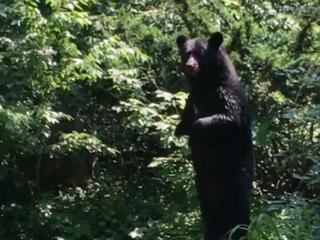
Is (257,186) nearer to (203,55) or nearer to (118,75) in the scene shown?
(118,75)

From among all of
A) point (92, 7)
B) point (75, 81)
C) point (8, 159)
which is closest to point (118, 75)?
point (75, 81)

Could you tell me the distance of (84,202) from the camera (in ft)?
24.2

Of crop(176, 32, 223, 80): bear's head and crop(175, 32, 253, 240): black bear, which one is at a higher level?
crop(176, 32, 223, 80): bear's head

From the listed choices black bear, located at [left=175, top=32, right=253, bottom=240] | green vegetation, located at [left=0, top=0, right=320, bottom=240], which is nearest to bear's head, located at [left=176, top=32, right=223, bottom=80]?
black bear, located at [left=175, top=32, right=253, bottom=240]

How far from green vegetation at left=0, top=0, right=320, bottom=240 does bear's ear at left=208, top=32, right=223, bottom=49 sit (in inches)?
30.6

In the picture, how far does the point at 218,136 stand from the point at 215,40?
65cm

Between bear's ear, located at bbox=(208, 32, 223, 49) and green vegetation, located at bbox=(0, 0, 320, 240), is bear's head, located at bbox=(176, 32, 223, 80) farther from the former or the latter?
green vegetation, located at bbox=(0, 0, 320, 240)

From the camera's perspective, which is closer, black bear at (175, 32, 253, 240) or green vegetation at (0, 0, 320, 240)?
black bear at (175, 32, 253, 240)

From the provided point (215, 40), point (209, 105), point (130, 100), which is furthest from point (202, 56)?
point (130, 100)

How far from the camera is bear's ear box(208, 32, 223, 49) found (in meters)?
5.01

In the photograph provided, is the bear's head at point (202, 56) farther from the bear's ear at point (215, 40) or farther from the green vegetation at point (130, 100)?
the green vegetation at point (130, 100)

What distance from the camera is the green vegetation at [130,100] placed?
6.07 metres

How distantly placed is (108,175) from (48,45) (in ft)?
7.23

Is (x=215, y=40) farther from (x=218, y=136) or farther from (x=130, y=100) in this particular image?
(x=130, y=100)
